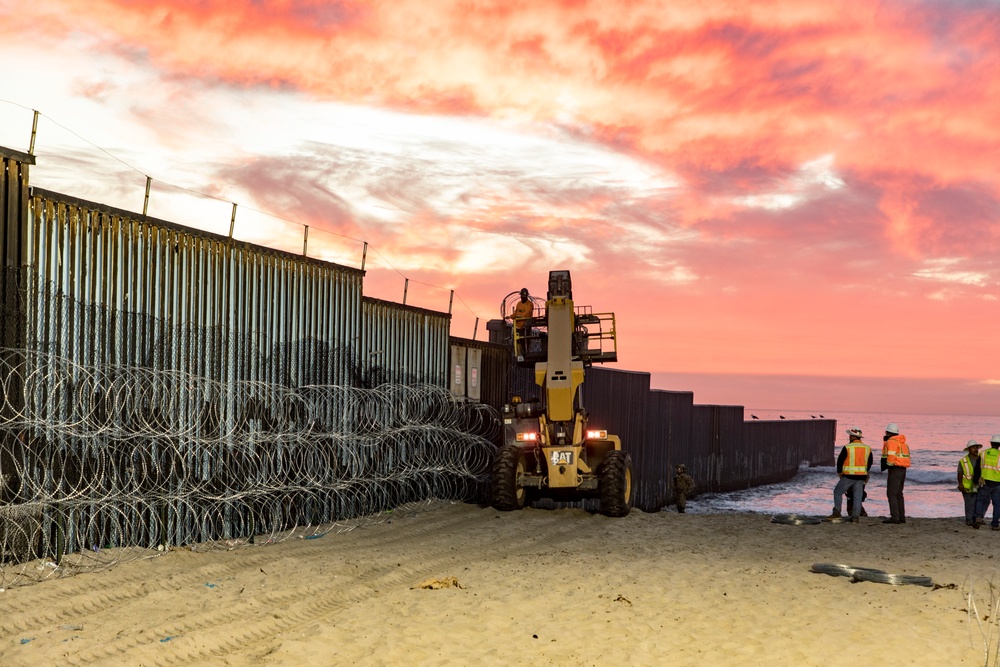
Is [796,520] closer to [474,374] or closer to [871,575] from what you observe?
[871,575]

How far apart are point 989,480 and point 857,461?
9.40 feet

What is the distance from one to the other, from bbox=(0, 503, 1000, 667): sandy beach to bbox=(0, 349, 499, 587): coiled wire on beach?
0.78 metres

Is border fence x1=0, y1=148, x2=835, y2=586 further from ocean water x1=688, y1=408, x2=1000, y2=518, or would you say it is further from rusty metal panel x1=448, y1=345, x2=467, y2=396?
ocean water x1=688, y1=408, x2=1000, y2=518

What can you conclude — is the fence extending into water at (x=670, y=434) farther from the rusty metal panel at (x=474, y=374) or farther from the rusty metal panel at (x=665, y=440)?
the rusty metal panel at (x=474, y=374)

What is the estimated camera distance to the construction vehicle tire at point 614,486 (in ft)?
57.2

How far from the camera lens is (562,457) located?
17594 mm

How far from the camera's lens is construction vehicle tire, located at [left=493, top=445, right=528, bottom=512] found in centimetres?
1780

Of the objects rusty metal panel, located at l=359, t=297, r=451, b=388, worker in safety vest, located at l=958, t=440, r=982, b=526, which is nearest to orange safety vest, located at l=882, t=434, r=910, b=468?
worker in safety vest, located at l=958, t=440, r=982, b=526

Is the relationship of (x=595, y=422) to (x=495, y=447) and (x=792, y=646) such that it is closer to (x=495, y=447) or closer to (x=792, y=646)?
(x=495, y=447)

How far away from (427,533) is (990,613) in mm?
8744

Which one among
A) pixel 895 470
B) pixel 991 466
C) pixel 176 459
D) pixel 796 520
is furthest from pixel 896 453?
pixel 176 459

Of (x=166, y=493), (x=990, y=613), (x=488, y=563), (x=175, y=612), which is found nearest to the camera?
(x=175, y=612)

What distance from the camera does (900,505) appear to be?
1794cm

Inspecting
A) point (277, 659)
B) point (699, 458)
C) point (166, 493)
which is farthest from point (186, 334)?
point (699, 458)
